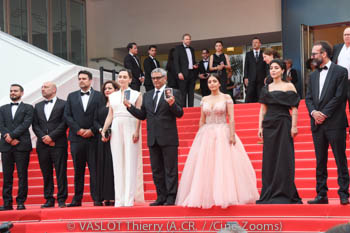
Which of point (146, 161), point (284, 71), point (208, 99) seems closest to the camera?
point (284, 71)

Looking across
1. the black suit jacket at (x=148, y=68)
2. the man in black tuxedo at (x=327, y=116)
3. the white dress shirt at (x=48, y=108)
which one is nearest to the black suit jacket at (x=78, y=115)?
the white dress shirt at (x=48, y=108)

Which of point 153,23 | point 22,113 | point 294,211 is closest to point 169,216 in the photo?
point 294,211

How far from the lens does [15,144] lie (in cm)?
802

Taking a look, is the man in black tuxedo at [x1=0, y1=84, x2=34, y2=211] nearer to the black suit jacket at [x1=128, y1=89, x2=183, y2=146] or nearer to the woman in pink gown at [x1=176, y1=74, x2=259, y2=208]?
the black suit jacket at [x1=128, y1=89, x2=183, y2=146]

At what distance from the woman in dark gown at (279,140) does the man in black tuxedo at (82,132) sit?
8.24ft

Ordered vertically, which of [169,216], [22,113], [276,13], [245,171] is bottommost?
[169,216]

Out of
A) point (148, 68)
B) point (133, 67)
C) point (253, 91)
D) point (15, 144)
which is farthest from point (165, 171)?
point (148, 68)

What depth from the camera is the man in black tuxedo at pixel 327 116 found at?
6.09 m

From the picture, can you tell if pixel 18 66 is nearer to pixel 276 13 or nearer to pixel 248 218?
pixel 248 218

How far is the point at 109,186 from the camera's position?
7598 mm

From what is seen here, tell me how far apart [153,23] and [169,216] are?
513 inches

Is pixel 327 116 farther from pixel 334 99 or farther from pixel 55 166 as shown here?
pixel 55 166

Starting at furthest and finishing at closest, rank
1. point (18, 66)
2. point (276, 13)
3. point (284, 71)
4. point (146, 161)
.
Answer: point (276, 13) → point (18, 66) → point (146, 161) → point (284, 71)

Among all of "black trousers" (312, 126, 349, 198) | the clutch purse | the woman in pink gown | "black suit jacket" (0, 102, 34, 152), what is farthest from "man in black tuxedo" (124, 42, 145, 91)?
"black trousers" (312, 126, 349, 198)
